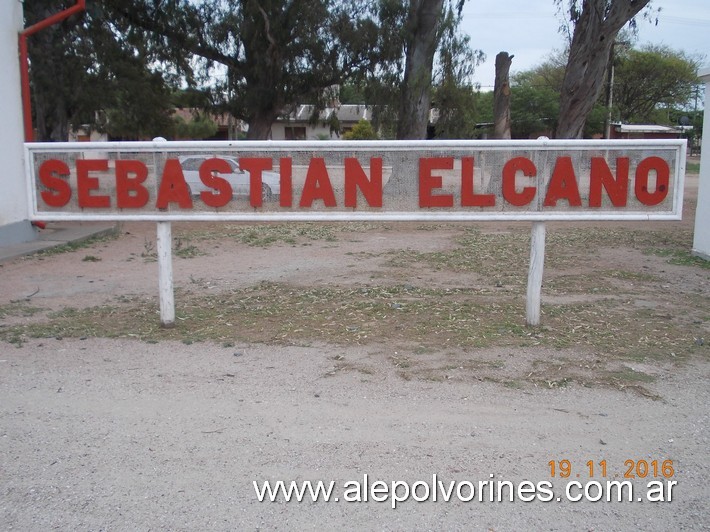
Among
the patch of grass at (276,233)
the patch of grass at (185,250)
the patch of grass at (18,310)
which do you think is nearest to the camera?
the patch of grass at (18,310)

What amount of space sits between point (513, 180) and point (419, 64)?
43.8ft

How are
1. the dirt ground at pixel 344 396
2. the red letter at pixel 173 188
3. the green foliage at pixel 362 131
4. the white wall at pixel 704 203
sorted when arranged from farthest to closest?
1. the green foliage at pixel 362 131
2. the white wall at pixel 704 203
3. the red letter at pixel 173 188
4. the dirt ground at pixel 344 396

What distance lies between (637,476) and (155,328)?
4.52m

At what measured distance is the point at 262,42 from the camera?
2062 cm

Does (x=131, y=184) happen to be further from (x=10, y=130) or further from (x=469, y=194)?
(x=10, y=130)

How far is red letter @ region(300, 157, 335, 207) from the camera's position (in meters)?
6.42

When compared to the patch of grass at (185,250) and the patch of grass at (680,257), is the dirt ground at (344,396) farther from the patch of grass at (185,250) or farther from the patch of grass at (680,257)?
the patch of grass at (185,250)

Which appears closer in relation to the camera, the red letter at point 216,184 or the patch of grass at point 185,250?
the red letter at point 216,184

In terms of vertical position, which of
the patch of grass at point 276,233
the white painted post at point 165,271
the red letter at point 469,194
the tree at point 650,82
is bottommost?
the patch of grass at point 276,233

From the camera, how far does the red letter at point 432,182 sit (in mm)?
6383

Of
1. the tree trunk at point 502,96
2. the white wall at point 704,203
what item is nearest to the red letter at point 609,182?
the white wall at point 704,203

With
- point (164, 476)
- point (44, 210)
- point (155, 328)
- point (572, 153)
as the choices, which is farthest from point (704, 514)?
point (44, 210)

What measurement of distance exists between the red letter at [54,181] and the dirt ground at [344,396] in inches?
49.0

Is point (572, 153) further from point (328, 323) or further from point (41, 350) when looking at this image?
point (41, 350)
